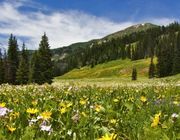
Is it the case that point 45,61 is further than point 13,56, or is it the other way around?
point 13,56

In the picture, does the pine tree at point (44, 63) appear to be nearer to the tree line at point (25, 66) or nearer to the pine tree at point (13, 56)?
the tree line at point (25, 66)

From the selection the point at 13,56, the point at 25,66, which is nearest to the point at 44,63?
the point at 25,66

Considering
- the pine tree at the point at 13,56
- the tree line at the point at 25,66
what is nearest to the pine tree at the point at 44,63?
the tree line at the point at 25,66

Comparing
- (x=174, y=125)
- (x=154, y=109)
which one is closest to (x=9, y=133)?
(x=174, y=125)

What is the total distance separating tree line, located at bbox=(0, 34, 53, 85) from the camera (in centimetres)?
9019

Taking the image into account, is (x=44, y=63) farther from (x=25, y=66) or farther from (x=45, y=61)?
(x=25, y=66)

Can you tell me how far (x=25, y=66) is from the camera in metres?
97.1

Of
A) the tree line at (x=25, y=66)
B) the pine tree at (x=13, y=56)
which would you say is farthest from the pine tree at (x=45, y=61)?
the pine tree at (x=13, y=56)

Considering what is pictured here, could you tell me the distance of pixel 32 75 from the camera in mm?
93812

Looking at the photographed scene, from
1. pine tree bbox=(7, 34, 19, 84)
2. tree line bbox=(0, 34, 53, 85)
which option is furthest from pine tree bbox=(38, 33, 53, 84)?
pine tree bbox=(7, 34, 19, 84)

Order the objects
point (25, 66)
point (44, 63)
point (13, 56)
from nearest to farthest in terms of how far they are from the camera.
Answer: point (44, 63), point (25, 66), point (13, 56)

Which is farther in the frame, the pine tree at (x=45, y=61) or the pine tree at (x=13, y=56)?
the pine tree at (x=13, y=56)

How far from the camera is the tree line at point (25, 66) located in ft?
296

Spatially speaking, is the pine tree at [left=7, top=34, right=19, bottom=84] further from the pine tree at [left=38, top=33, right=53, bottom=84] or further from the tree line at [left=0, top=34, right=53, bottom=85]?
the pine tree at [left=38, top=33, right=53, bottom=84]
